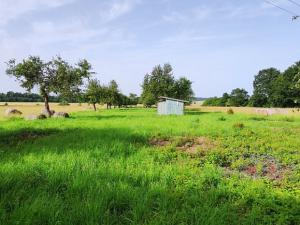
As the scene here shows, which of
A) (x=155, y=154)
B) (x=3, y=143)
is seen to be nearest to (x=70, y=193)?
(x=155, y=154)

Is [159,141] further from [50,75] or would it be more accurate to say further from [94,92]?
[94,92]

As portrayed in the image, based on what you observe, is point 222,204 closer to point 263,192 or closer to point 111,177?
point 263,192

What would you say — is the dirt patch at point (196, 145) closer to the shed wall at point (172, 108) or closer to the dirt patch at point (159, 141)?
the dirt patch at point (159, 141)

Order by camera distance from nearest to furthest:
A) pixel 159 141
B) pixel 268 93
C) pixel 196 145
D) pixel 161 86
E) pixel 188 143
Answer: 1. pixel 196 145
2. pixel 188 143
3. pixel 159 141
4. pixel 161 86
5. pixel 268 93

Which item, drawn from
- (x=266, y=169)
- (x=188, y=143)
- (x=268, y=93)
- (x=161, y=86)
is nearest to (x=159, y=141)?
A: (x=188, y=143)

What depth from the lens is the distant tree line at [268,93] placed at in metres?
89.3

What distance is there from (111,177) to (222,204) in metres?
2.90

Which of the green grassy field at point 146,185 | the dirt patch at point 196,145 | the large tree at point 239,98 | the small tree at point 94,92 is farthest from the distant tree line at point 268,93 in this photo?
the green grassy field at point 146,185

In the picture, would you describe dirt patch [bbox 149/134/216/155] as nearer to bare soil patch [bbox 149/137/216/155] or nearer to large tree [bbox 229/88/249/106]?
bare soil patch [bbox 149/137/216/155]

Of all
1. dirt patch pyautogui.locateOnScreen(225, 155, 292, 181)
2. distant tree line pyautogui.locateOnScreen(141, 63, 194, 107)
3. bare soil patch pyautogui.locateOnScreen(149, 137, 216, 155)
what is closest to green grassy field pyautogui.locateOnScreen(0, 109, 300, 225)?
dirt patch pyautogui.locateOnScreen(225, 155, 292, 181)

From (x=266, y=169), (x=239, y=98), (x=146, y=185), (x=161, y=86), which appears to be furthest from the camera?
(x=239, y=98)

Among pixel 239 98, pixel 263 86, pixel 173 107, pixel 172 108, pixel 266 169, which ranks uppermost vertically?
pixel 263 86

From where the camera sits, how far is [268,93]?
107875 millimetres

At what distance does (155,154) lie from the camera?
13.0m
